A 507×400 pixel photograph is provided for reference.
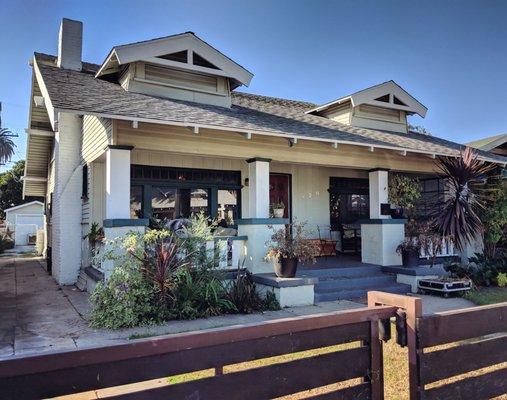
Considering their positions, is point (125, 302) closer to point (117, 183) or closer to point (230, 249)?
point (117, 183)

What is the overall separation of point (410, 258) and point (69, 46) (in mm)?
10542

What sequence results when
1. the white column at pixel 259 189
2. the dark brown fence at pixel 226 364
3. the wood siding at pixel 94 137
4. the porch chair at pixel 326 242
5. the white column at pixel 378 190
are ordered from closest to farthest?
the dark brown fence at pixel 226 364 → the wood siding at pixel 94 137 → the white column at pixel 259 189 → the white column at pixel 378 190 → the porch chair at pixel 326 242

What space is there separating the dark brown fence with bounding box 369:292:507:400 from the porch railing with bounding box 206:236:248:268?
5563mm

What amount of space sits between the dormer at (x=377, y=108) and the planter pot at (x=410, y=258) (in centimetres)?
417

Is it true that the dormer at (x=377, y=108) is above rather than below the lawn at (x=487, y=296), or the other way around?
above

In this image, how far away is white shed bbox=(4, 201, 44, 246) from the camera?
30.1 metres

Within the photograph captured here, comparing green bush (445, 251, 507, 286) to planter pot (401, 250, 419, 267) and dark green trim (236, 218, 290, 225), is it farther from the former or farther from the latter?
dark green trim (236, 218, 290, 225)

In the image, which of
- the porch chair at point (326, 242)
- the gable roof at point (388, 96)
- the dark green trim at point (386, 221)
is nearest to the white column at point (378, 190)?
the dark green trim at point (386, 221)

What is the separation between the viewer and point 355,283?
888 cm

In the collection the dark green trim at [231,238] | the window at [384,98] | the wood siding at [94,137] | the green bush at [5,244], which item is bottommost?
the green bush at [5,244]

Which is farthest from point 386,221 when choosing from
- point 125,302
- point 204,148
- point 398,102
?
point 125,302

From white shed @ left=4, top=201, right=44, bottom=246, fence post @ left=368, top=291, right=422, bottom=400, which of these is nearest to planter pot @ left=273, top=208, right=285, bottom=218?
fence post @ left=368, top=291, right=422, bottom=400

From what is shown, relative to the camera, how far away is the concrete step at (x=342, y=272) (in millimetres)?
8893

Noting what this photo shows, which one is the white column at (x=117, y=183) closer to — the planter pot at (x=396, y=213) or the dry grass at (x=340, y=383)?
the dry grass at (x=340, y=383)
